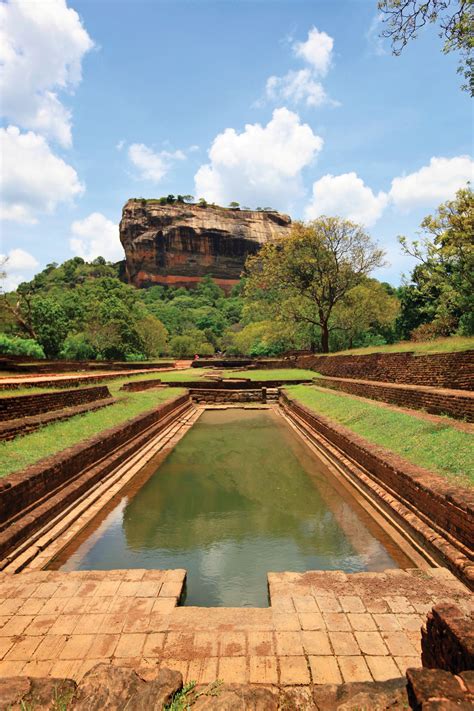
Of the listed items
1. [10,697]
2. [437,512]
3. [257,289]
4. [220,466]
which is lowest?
[220,466]

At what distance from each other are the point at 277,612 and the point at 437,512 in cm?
222

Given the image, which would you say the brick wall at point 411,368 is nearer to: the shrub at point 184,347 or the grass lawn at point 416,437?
the grass lawn at point 416,437

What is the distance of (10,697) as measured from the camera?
1.88m

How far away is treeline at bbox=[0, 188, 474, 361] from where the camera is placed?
55.5 ft

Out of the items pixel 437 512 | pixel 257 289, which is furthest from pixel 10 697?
pixel 257 289

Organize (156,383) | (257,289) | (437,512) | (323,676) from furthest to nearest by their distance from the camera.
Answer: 1. (257,289)
2. (156,383)
3. (437,512)
4. (323,676)

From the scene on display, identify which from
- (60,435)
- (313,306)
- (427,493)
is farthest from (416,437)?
(313,306)

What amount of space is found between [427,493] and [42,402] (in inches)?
319

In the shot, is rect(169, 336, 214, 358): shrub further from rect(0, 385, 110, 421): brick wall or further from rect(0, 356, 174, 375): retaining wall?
rect(0, 385, 110, 421): brick wall

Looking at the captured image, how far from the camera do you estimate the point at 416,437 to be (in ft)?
21.6

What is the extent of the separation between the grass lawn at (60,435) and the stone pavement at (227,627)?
2237 mm

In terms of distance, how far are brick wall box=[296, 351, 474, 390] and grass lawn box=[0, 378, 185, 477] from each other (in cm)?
831

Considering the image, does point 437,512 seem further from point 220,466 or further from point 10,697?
point 220,466

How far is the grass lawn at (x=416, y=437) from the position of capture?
5.04 meters
